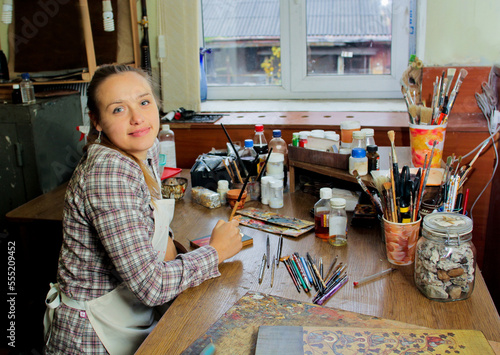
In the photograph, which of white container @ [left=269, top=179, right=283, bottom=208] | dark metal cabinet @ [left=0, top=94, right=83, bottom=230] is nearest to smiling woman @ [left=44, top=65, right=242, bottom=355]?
white container @ [left=269, top=179, right=283, bottom=208]

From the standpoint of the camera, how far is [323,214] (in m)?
1.45

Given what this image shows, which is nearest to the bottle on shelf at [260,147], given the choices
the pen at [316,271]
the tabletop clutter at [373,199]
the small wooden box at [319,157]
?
the tabletop clutter at [373,199]

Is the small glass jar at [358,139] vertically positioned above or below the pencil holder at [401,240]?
above

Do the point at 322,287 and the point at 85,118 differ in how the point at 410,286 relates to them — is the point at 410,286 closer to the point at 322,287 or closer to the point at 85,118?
the point at 322,287

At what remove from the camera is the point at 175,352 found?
94cm

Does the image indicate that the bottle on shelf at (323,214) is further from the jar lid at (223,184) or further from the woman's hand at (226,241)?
the jar lid at (223,184)

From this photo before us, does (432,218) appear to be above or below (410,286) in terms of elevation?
above

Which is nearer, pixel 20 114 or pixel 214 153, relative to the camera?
pixel 214 153

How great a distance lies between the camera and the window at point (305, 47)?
9.68ft

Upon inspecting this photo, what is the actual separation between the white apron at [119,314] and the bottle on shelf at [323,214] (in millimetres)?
460

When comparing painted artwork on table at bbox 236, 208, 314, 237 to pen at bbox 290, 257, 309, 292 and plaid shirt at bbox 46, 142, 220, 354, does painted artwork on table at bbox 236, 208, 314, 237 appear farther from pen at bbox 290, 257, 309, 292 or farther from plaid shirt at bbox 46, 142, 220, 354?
plaid shirt at bbox 46, 142, 220, 354

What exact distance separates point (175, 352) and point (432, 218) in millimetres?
646

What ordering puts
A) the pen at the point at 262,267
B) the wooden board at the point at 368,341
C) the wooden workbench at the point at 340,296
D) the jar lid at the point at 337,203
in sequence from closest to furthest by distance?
1. the wooden board at the point at 368,341
2. the wooden workbench at the point at 340,296
3. the pen at the point at 262,267
4. the jar lid at the point at 337,203

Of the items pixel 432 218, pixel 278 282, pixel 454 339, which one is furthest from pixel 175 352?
pixel 432 218
